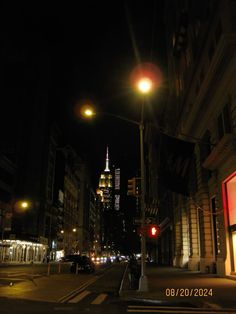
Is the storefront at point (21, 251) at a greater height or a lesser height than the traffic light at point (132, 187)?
lesser

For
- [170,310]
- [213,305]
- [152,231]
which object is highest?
[152,231]

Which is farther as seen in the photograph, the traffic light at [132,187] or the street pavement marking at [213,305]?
the traffic light at [132,187]

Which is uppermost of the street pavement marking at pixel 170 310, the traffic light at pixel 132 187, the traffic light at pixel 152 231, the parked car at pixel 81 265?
the traffic light at pixel 132 187

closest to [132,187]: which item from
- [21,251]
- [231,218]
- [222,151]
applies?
[222,151]

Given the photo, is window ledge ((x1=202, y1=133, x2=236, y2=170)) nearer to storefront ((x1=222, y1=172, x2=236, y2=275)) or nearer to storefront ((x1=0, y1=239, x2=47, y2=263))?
storefront ((x1=222, y1=172, x2=236, y2=275))

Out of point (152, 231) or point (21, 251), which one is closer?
point (152, 231)

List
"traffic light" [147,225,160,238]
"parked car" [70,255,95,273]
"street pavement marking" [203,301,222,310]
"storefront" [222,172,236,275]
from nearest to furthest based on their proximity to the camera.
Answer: "street pavement marking" [203,301,222,310], "traffic light" [147,225,160,238], "storefront" [222,172,236,275], "parked car" [70,255,95,273]

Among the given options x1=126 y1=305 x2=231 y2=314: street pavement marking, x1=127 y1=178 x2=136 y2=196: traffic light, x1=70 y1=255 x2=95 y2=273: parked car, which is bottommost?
x1=126 y1=305 x2=231 y2=314: street pavement marking

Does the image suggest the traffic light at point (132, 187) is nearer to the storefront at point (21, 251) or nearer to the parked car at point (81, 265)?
the parked car at point (81, 265)

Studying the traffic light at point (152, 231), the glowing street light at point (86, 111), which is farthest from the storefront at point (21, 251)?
the traffic light at point (152, 231)

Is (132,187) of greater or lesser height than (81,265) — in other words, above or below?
above
